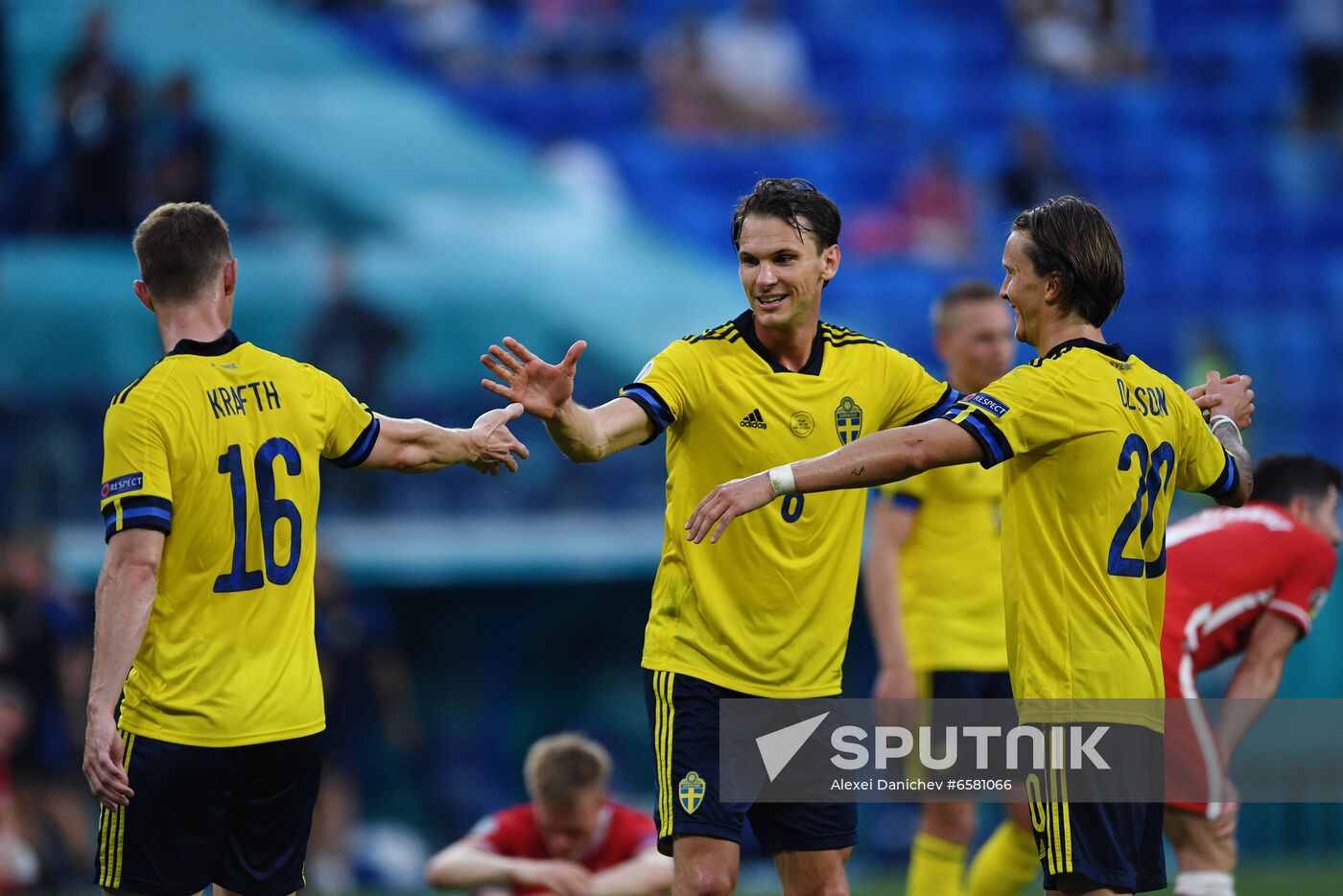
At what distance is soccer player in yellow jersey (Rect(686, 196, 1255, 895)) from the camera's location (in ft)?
16.5

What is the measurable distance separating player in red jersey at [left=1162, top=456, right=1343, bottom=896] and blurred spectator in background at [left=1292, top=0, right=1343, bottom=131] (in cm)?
1303

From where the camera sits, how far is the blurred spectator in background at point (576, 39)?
663 inches

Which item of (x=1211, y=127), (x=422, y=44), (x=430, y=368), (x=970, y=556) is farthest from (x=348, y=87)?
(x=970, y=556)

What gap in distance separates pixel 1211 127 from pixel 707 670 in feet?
46.9

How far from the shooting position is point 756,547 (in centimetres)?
561

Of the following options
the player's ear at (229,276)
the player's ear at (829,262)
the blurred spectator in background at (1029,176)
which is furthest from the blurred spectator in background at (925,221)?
the player's ear at (229,276)

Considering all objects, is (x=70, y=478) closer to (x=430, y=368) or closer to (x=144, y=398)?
(x=430, y=368)

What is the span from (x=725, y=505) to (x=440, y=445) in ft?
4.17

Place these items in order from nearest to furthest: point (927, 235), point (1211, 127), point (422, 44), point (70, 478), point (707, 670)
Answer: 1. point (707, 670)
2. point (70, 478)
3. point (927, 235)
4. point (422, 44)
5. point (1211, 127)

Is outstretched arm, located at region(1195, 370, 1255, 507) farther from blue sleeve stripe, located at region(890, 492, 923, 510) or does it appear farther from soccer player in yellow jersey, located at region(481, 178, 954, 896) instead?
blue sleeve stripe, located at region(890, 492, 923, 510)

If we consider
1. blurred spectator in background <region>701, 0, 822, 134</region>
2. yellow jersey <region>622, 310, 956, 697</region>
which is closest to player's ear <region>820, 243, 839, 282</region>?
yellow jersey <region>622, 310, 956, 697</region>

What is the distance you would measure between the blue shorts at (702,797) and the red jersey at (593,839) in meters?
1.60

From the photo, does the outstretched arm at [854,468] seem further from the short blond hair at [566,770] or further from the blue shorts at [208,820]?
the short blond hair at [566,770]

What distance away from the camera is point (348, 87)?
16.4 metres
